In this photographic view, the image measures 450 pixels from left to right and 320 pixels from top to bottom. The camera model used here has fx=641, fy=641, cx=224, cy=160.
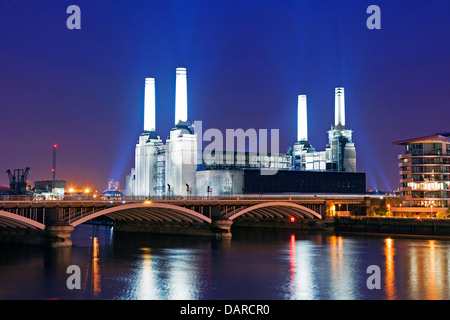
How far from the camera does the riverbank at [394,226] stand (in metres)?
87.3

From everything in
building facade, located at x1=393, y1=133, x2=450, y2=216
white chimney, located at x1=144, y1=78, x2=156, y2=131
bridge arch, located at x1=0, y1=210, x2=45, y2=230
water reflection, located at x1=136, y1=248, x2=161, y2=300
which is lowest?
water reflection, located at x1=136, y1=248, x2=161, y2=300

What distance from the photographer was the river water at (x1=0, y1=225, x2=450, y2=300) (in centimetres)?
4525

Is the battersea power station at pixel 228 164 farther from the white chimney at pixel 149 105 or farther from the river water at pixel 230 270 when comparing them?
the river water at pixel 230 270

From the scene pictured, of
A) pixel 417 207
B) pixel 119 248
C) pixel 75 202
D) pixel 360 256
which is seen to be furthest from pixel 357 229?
pixel 75 202

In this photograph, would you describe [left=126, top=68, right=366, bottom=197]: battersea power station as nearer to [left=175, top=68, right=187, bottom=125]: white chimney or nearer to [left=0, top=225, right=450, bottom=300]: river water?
[left=175, top=68, right=187, bottom=125]: white chimney

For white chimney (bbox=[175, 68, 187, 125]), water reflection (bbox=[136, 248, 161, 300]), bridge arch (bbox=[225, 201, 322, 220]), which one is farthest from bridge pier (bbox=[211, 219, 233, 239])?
white chimney (bbox=[175, 68, 187, 125])

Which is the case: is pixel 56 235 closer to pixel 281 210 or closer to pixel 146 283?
pixel 146 283

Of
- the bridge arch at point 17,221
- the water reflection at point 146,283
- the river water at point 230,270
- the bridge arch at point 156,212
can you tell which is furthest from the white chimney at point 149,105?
the water reflection at point 146,283

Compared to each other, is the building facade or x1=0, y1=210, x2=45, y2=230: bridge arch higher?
the building facade

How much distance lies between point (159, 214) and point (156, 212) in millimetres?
1331

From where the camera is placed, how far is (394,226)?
93.4 meters

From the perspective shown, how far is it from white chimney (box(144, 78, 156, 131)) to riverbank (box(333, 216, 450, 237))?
56.5 meters
